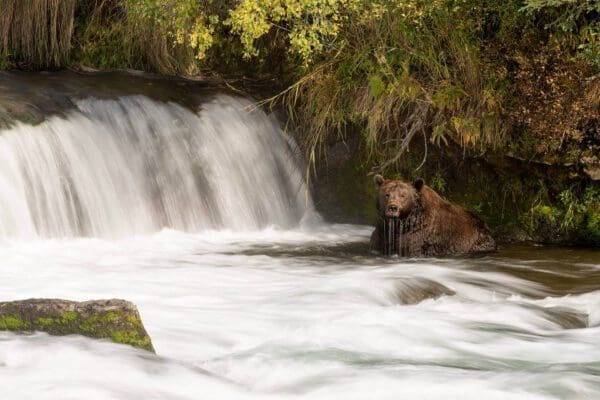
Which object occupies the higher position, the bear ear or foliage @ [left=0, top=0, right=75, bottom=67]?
foliage @ [left=0, top=0, right=75, bottom=67]

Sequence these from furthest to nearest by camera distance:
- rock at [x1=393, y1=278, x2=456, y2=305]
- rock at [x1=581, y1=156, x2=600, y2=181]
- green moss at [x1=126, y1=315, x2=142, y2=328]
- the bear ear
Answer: rock at [x1=581, y1=156, x2=600, y2=181] → the bear ear → rock at [x1=393, y1=278, x2=456, y2=305] → green moss at [x1=126, y1=315, x2=142, y2=328]

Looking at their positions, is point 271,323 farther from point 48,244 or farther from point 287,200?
point 287,200

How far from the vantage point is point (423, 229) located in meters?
9.46

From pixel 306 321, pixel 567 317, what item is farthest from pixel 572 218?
pixel 306 321

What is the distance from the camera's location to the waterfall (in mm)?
9383

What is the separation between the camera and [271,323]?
6527mm

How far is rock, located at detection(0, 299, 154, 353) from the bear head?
4.12m

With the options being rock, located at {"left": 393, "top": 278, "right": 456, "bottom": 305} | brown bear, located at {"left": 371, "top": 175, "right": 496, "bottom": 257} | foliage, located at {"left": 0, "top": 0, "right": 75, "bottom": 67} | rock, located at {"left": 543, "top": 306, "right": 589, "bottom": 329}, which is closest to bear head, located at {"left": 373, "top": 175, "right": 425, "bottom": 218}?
brown bear, located at {"left": 371, "top": 175, "right": 496, "bottom": 257}

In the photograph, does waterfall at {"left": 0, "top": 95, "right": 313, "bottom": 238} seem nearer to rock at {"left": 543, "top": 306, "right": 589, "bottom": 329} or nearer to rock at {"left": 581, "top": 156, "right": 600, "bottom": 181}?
rock at {"left": 581, "top": 156, "right": 600, "bottom": 181}

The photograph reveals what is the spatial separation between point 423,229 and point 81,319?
4.68m

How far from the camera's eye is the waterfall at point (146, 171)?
938 centimetres

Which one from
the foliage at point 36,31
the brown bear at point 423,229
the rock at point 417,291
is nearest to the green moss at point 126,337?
the rock at point 417,291

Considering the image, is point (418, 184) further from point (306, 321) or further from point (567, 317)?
point (306, 321)

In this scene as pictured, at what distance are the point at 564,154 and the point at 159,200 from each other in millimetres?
3793
